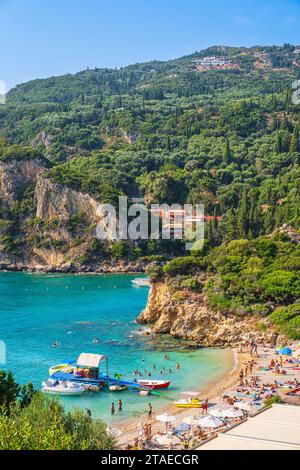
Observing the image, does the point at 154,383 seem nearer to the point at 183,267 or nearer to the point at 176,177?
the point at 183,267

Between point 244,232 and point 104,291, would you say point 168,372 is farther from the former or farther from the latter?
point 244,232

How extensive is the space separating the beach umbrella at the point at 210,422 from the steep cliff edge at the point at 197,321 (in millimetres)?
11686

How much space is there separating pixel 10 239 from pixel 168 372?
49193 mm

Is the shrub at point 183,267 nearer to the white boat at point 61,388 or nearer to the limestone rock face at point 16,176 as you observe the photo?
the white boat at point 61,388

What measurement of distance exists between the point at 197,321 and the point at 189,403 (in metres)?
10.4

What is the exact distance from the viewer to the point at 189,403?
23875 mm

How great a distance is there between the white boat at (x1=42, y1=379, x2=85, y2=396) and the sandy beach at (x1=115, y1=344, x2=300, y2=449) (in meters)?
3.63

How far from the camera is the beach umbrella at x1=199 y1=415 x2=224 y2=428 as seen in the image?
20.1 meters

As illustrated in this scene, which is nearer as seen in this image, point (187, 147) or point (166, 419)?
point (166, 419)

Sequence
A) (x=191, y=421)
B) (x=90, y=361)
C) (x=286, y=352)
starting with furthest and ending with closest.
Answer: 1. (x=286, y=352)
2. (x=90, y=361)
3. (x=191, y=421)

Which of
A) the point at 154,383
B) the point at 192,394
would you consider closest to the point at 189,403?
the point at 192,394

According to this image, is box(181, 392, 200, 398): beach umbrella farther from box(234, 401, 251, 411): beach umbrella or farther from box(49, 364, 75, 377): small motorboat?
box(49, 364, 75, 377): small motorboat

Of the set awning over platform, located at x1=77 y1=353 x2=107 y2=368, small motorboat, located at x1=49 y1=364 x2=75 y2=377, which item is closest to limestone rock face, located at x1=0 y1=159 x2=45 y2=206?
small motorboat, located at x1=49 y1=364 x2=75 y2=377

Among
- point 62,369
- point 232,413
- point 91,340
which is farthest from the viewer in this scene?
point 91,340
